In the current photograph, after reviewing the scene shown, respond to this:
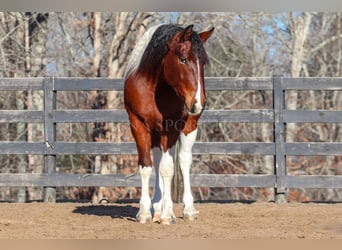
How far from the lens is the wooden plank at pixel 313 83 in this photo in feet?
27.4

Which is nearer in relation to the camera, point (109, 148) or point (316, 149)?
point (316, 149)

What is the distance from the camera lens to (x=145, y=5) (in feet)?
9.96

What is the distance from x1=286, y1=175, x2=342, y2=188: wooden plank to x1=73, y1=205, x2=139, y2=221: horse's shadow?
2263mm

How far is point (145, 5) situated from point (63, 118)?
225 inches

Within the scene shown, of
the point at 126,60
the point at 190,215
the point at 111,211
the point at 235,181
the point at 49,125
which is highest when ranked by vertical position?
the point at 126,60

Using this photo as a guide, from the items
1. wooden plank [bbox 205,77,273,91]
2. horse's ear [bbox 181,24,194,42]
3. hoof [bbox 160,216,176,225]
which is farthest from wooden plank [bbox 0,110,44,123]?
horse's ear [bbox 181,24,194,42]

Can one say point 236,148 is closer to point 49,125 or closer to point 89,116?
point 89,116

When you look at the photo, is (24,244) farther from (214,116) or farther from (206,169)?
(206,169)

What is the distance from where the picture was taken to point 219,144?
841 cm

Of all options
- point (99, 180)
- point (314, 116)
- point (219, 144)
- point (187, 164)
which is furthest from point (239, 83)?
point (187, 164)

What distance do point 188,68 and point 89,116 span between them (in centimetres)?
348

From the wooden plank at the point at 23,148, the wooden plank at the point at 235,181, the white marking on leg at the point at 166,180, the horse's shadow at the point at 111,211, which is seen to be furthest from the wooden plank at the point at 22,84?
the white marking on leg at the point at 166,180

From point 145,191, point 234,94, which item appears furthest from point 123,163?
point 145,191

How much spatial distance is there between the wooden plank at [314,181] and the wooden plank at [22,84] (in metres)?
3.71
